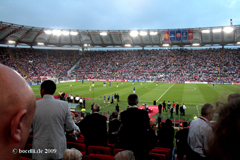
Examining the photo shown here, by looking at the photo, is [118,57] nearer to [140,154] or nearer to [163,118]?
[163,118]

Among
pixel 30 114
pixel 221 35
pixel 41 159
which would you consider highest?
pixel 221 35

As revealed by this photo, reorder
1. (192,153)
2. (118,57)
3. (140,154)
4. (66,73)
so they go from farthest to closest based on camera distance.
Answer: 1. (118,57)
2. (66,73)
3. (192,153)
4. (140,154)

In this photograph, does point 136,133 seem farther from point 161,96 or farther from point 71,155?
point 161,96

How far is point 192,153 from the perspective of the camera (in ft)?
12.9

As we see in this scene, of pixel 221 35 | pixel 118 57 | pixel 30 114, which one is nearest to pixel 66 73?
pixel 118 57

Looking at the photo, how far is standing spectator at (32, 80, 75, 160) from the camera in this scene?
10.5ft

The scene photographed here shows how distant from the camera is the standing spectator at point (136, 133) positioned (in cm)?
368

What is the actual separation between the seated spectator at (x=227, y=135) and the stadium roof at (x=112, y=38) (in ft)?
182

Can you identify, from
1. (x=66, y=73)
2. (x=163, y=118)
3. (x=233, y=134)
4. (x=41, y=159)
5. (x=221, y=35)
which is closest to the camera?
(x=233, y=134)

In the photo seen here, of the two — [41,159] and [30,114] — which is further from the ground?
[30,114]

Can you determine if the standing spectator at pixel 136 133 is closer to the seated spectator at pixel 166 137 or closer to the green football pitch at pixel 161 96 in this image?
the seated spectator at pixel 166 137

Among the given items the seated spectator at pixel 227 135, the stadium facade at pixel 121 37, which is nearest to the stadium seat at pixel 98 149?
the seated spectator at pixel 227 135

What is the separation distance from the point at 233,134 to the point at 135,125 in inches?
115

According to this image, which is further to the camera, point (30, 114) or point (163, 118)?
point (163, 118)
